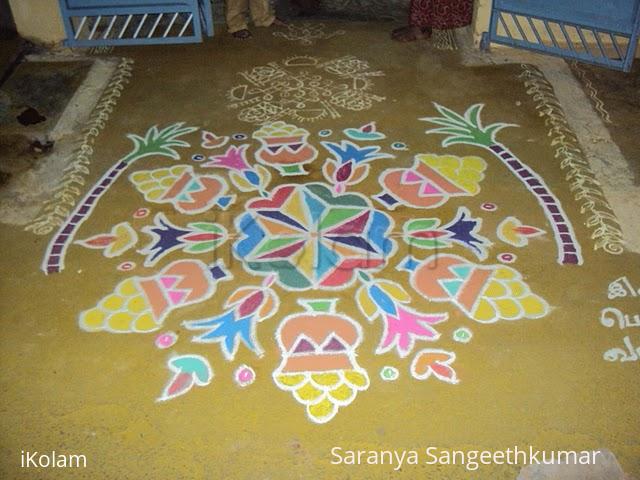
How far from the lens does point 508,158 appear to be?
357cm

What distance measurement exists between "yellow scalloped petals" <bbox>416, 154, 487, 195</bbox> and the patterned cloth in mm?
1548

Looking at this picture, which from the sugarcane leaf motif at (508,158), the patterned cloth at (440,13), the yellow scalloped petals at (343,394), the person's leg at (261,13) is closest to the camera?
the yellow scalloped petals at (343,394)

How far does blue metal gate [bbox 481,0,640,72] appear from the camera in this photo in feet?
13.1

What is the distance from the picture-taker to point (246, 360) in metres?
2.55

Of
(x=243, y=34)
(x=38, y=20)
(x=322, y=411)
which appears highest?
(x=38, y=20)

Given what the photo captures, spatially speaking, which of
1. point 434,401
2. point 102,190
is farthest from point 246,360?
point 102,190

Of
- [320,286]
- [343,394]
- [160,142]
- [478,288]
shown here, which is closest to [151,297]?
[320,286]

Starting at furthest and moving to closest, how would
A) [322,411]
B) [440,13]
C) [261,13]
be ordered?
1. [261,13]
2. [440,13]
3. [322,411]

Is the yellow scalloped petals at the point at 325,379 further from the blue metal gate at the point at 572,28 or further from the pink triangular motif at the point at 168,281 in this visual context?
the blue metal gate at the point at 572,28

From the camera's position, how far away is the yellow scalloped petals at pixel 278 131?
3801 millimetres

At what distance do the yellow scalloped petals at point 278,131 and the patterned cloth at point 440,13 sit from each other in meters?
1.48

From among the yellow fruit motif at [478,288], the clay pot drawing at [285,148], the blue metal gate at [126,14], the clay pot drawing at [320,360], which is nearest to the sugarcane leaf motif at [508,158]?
the yellow fruit motif at [478,288]

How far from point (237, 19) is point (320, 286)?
9.22ft

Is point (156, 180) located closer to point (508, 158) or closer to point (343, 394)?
point (343, 394)
